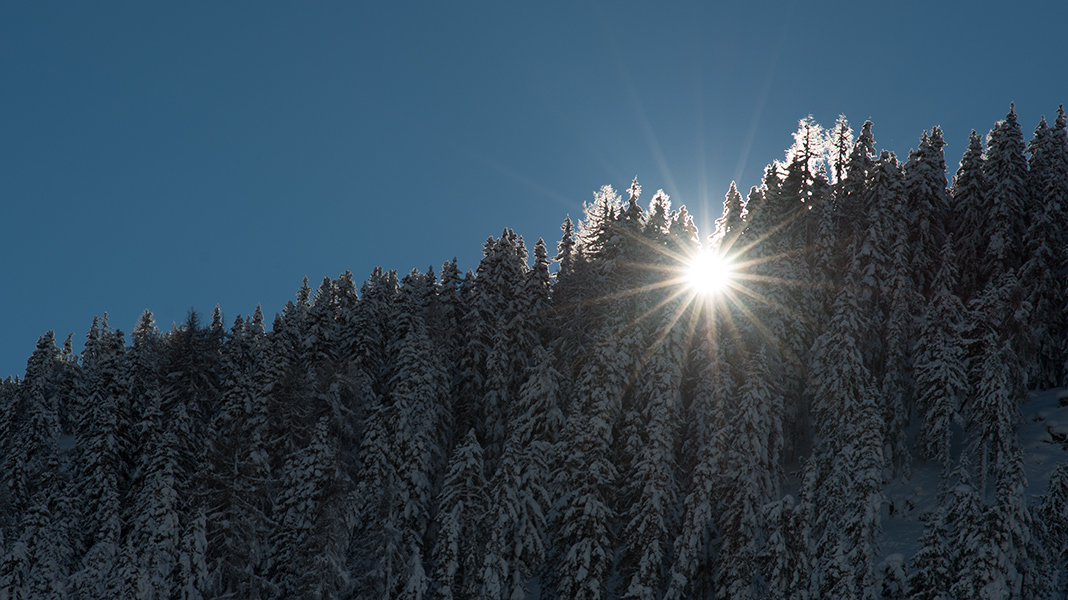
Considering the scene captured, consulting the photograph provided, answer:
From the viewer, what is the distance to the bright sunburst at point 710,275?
47844 millimetres

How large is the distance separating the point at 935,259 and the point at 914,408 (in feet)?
30.1

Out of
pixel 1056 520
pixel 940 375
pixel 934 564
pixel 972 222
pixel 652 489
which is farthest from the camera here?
pixel 972 222

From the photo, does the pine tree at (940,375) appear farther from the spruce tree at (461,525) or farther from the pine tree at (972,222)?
the spruce tree at (461,525)

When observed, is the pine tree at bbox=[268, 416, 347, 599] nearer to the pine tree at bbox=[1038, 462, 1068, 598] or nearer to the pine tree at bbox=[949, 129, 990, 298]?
the pine tree at bbox=[1038, 462, 1068, 598]

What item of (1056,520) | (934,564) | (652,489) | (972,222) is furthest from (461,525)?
(972,222)

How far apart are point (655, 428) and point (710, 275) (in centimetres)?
1483

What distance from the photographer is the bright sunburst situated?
47.8 metres

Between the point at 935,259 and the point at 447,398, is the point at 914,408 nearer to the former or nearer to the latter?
the point at 935,259

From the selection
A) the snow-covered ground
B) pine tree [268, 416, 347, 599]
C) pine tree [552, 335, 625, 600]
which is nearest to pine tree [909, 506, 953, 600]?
the snow-covered ground

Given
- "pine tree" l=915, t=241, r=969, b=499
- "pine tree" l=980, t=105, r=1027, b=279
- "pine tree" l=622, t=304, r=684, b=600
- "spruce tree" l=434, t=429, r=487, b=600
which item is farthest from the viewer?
"pine tree" l=980, t=105, r=1027, b=279

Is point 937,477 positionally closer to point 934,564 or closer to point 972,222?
point 934,564

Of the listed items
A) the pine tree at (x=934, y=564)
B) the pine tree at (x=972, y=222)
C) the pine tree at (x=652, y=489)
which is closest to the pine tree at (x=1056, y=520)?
the pine tree at (x=934, y=564)

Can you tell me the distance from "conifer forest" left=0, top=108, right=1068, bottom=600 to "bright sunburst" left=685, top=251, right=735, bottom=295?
1.34 feet

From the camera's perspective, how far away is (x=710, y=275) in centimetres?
4894
